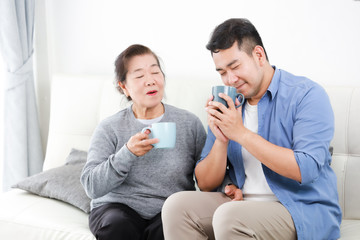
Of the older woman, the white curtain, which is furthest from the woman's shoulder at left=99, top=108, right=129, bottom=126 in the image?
the white curtain

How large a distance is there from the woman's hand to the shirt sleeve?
480 mm

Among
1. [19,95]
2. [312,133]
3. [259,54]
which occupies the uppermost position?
[259,54]

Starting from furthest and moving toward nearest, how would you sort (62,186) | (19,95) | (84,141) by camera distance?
(19,95) < (84,141) < (62,186)

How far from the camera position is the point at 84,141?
7.39 feet

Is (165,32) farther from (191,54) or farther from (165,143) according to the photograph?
(165,143)

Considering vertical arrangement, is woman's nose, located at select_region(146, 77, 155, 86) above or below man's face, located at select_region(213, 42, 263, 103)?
below

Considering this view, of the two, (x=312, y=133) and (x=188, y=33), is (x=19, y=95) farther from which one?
(x=312, y=133)

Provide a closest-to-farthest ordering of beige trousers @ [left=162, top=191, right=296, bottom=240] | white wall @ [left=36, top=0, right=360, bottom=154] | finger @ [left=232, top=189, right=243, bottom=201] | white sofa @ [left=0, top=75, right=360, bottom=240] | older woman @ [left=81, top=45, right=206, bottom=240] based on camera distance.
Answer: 1. beige trousers @ [left=162, top=191, right=296, bottom=240]
2. finger @ [left=232, top=189, right=243, bottom=201]
3. older woman @ [left=81, top=45, right=206, bottom=240]
4. white sofa @ [left=0, top=75, right=360, bottom=240]
5. white wall @ [left=36, top=0, right=360, bottom=154]

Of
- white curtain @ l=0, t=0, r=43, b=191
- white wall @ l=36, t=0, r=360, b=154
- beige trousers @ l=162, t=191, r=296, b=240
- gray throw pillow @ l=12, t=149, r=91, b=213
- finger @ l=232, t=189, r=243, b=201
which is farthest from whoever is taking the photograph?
white curtain @ l=0, t=0, r=43, b=191

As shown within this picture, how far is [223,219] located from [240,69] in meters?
0.53

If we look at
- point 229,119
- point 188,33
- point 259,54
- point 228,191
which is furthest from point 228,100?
point 188,33

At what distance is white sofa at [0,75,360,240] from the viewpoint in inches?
66.8

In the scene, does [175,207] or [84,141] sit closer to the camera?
[175,207]

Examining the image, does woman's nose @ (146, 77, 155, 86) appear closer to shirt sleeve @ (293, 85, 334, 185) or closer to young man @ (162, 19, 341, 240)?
young man @ (162, 19, 341, 240)
